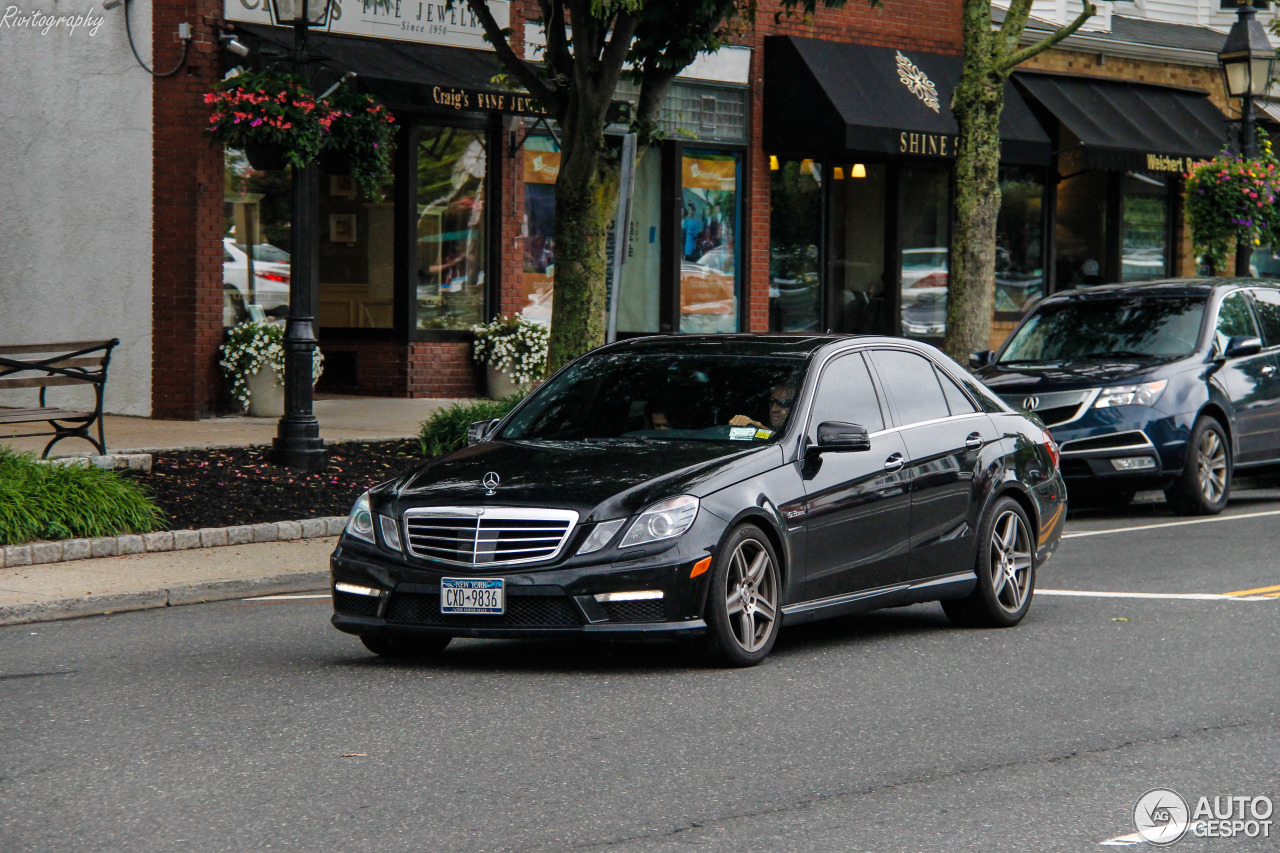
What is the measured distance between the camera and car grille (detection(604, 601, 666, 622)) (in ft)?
23.2

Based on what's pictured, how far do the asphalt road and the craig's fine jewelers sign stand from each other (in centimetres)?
1100

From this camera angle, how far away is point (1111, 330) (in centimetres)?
1511

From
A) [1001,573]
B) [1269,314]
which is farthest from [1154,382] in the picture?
[1001,573]

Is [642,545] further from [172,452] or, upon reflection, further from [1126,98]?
[1126,98]

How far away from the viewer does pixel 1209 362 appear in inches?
576

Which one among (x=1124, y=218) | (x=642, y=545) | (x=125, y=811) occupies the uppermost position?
(x=1124, y=218)

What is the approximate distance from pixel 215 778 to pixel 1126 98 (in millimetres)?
23975

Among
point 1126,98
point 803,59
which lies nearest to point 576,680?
point 803,59

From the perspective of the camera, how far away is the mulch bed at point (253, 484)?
12.3m

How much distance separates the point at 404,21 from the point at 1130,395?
949 centimetres

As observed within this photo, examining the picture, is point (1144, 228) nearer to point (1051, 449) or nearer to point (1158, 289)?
point (1158, 289)

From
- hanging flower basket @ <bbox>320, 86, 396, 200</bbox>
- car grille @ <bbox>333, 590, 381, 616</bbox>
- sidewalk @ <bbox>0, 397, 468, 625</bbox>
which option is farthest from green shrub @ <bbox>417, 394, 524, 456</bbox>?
car grille @ <bbox>333, 590, 381, 616</bbox>

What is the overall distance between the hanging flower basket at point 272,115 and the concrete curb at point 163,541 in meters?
3.43

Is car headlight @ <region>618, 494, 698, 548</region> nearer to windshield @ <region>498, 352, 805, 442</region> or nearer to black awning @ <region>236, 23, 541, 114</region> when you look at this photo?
windshield @ <region>498, 352, 805, 442</region>
